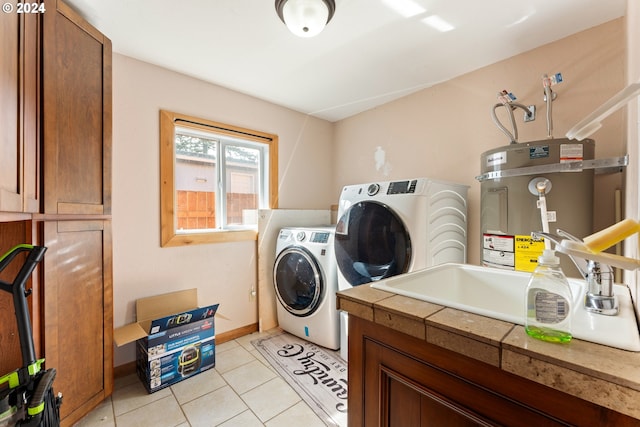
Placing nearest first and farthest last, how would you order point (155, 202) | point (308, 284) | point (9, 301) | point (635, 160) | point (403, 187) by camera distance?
point (635, 160), point (9, 301), point (403, 187), point (155, 202), point (308, 284)

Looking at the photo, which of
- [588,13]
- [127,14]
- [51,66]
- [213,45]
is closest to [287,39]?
[213,45]

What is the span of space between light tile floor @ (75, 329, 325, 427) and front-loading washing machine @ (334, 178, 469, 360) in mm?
589

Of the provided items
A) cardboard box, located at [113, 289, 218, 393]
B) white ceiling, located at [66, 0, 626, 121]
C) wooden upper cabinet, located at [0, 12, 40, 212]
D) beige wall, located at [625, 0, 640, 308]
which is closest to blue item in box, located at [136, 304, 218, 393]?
cardboard box, located at [113, 289, 218, 393]

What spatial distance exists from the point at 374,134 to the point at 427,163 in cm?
67

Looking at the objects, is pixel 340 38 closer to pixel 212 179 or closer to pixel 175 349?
pixel 212 179

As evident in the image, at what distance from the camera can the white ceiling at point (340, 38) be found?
1.42 m

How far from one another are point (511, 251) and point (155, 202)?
7.69 feet

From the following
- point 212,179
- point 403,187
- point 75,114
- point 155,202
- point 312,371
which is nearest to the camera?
point 75,114

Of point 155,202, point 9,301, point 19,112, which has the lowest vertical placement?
point 9,301

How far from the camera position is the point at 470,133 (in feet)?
6.73

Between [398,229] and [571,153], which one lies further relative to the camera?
[398,229]

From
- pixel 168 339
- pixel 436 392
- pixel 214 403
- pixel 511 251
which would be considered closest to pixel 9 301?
pixel 168 339

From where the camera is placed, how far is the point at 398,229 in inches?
65.0

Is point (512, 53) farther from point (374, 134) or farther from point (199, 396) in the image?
point (199, 396)
